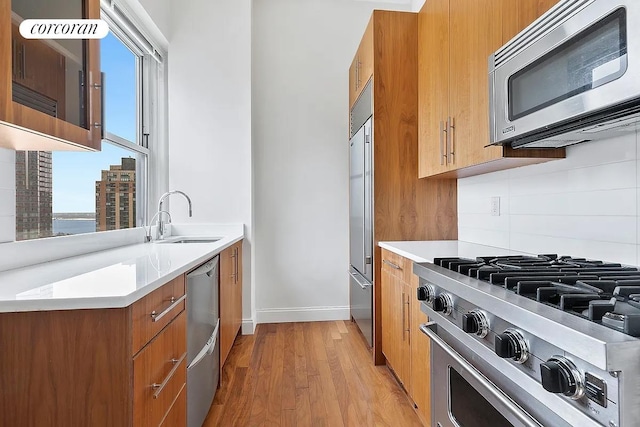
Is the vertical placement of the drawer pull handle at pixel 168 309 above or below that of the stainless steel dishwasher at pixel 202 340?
above

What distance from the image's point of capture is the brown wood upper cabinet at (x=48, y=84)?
109 cm

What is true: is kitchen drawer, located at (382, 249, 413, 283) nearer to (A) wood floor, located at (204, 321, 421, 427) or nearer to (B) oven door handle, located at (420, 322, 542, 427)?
(B) oven door handle, located at (420, 322, 542, 427)

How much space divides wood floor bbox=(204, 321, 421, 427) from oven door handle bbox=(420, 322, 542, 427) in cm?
85

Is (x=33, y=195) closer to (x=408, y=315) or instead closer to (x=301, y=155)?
(x=408, y=315)

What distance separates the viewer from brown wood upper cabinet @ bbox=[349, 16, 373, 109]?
2.71 metres

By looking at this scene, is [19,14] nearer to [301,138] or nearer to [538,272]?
[538,272]

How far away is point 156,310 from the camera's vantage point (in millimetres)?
1285

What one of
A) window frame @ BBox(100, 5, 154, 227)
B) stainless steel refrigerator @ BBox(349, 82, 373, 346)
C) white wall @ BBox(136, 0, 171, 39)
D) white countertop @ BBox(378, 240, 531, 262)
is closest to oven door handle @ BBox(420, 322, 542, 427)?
white countertop @ BBox(378, 240, 531, 262)

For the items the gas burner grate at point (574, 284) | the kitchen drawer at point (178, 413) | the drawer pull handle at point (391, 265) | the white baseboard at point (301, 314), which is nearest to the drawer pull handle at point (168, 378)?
the kitchen drawer at point (178, 413)

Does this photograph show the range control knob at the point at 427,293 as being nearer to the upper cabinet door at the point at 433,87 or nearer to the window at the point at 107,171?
the upper cabinet door at the point at 433,87

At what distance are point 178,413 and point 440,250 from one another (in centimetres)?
146

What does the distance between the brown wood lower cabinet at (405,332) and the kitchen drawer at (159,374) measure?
3.43 ft

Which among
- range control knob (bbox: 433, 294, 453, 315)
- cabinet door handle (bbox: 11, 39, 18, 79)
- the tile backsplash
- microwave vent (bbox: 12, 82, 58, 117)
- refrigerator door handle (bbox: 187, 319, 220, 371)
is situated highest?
cabinet door handle (bbox: 11, 39, 18, 79)

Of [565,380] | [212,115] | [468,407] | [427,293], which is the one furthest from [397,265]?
[212,115]
